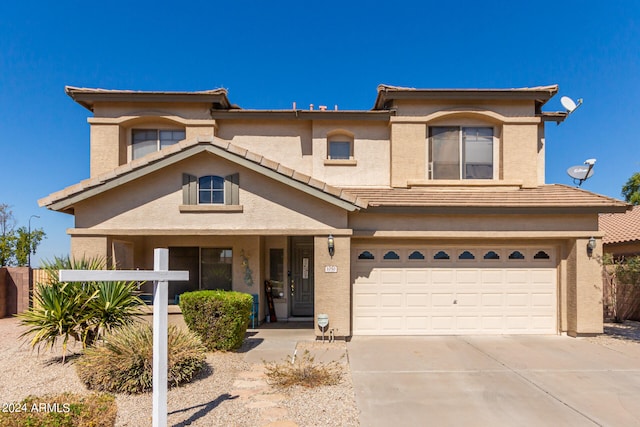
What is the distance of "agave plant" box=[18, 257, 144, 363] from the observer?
7863 millimetres

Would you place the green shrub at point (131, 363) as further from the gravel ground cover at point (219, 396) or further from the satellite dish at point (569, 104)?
the satellite dish at point (569, 104)

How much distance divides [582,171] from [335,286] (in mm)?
9543

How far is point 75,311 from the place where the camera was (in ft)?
26.3

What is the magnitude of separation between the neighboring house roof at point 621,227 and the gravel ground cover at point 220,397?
12896mm

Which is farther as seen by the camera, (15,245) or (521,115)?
(15,245)

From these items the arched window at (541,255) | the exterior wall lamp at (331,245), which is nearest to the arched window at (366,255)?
the exterior wall lamp at (331,245)

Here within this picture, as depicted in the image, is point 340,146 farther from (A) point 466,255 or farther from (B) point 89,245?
(B) point 89,245

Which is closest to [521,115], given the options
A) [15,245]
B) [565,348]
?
[565,348]

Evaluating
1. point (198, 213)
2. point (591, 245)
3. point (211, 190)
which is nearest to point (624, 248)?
point (591, 245)

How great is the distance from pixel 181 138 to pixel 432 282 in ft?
29.8

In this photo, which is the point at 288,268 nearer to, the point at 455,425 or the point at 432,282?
the point at 432,282

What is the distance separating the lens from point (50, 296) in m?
7.87

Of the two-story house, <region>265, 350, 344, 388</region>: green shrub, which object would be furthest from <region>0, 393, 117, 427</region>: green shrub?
the two-story house

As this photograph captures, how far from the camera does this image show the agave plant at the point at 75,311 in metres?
7.86
